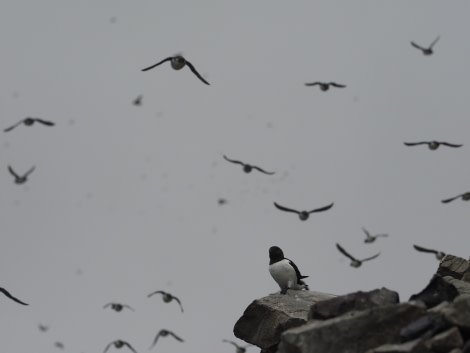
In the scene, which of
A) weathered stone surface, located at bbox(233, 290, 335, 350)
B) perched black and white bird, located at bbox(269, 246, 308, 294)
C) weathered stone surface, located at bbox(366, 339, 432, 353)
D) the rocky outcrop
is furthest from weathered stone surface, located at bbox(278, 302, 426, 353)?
perched black and white bird, located at bbox(269, 246, 308, 294)

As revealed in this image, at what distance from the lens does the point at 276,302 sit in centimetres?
2347

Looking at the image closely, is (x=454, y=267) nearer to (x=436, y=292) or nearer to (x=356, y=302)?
(x=436, y=292)

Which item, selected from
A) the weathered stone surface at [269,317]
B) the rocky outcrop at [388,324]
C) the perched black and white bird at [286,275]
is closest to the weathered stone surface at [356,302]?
the rocky outcrop at [388,324]

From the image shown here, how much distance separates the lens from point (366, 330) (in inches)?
720

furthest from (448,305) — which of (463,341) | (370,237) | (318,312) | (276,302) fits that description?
(370,237)

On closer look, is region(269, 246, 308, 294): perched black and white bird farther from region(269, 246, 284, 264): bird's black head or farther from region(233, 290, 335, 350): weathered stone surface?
region(233, 290, 335, 350): weathered stone surface

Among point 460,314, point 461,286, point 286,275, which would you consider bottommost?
point 286,275

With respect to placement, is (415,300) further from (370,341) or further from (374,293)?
(370,341)

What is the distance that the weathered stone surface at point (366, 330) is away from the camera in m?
18.2

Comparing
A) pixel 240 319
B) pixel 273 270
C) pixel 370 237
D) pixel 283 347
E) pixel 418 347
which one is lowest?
pixel 370 237

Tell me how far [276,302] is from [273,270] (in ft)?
18.1

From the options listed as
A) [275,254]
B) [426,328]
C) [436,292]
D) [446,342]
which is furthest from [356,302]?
[275,254]

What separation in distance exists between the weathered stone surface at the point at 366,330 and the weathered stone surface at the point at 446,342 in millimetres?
1076

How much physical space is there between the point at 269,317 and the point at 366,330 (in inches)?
193
